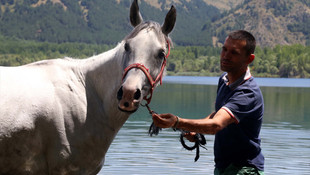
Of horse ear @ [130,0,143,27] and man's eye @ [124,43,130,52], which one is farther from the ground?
horse ear @ [130,0,143,27]

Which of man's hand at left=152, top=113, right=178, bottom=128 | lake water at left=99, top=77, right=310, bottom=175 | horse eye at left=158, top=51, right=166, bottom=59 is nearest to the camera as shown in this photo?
man's hand at left=152, top=113, right=178, bottom=128

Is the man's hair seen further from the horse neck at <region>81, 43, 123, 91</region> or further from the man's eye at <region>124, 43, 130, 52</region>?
the horse neck at <region>81, 43, 123, 91</region>

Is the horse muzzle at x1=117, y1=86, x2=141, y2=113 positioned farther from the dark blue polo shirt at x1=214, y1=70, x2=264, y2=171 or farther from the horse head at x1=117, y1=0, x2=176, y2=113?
the dark blue polo shirt at x1=214, y1=70, x2=264, y2=171

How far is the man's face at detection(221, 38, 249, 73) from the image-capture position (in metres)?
5.73

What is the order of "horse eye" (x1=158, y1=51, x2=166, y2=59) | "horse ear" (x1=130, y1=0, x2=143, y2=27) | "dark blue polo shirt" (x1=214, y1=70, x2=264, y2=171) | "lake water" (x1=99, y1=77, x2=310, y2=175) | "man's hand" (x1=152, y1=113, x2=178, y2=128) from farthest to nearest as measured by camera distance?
"lake water" (x1=99, y1=77, x2=310, y2=175) → "horse ear" (x1=130, y1=0, x2=143, y2=27) → "horse eye" (x1=158, y1=51, x2=166, y2=59) → "dark blue polo shirt" (x1=214, y1=70, x2=264, y2=171) → "man's hand" (x1=152, y1=113, x2=178, y2=128)

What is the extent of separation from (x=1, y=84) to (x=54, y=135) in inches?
32.1

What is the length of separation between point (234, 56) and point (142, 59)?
3.31ft

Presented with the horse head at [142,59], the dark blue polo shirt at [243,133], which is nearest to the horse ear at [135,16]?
the horse head at [142,59]

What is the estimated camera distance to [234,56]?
18.9 ft

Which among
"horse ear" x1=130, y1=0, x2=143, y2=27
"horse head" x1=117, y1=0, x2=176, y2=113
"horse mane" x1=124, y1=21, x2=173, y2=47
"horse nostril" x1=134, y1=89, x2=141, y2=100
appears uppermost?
"horse ear" x1=130, y1=0, x2=143, y2=27

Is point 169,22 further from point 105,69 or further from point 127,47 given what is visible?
point 105,69

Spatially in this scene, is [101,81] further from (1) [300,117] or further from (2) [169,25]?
(1) [300,117]

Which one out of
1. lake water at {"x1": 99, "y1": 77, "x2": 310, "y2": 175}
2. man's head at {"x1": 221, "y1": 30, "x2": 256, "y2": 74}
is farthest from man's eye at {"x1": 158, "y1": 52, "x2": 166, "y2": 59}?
lake water at {"x1": 99, "y1": 77, "x2": 310, "y2": 175}

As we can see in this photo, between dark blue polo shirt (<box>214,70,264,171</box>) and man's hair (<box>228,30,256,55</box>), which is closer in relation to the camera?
dark blue polo shirt (<box>214,70,264,171</box>)
